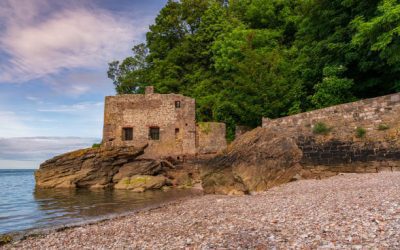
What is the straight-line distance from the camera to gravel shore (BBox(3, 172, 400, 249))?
4.42m

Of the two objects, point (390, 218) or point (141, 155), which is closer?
point (390, 218)

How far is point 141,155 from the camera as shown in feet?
82.5

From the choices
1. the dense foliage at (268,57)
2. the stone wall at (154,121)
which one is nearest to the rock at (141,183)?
the stone wall at (154,121)

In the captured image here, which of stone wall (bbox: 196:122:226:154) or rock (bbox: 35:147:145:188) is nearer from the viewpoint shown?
rock (bbox: 35:147:145:188)

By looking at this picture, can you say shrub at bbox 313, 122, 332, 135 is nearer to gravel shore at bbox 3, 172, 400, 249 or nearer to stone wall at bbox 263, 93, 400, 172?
stone wall at bbox 263, 93, 400, 172

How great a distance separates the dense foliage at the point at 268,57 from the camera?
578 inches

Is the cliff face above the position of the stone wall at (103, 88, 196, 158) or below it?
below

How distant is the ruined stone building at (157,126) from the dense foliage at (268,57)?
2.05 metres

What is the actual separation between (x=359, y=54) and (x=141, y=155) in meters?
17.2

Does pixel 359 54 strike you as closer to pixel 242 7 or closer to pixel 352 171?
pixel 352 171

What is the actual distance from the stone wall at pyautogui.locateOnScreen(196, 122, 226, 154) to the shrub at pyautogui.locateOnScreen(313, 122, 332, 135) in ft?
41.8

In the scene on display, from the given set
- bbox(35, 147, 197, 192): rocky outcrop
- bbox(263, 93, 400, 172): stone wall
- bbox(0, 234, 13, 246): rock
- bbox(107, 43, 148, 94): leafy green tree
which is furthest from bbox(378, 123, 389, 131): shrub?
bbox(107, 43, 148, 94): leafy green tree

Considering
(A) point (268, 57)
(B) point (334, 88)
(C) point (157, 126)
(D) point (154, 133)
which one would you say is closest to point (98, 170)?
(D) point (154, 133)

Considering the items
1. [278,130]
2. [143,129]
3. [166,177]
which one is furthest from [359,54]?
[143,129]
